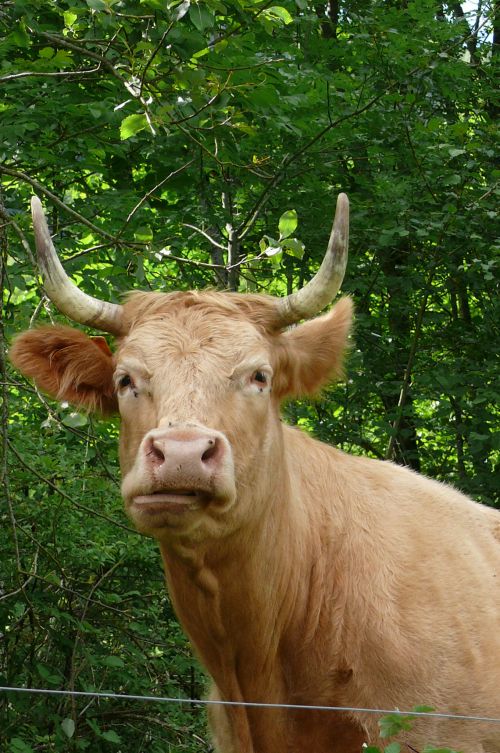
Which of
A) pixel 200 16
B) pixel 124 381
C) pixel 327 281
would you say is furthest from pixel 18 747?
pixel 200 16

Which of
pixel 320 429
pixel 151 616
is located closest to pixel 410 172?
pixel 320 429

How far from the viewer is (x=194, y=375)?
14.1 feet

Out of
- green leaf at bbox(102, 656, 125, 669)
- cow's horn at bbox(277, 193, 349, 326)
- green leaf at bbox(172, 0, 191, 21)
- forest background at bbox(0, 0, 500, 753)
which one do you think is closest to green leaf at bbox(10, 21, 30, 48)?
forest background at bbox(0, 0, 500, 753)

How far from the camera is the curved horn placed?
4543mm

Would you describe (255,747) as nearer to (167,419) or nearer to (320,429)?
(167,419)

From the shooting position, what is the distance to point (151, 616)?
7438mm

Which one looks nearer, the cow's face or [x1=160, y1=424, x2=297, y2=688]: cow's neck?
the cow's face

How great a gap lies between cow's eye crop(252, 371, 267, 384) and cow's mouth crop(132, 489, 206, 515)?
73 cm

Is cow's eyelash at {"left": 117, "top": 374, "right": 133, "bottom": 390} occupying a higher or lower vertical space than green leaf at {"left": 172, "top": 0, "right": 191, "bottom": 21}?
lower

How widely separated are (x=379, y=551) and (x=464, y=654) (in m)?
0.60

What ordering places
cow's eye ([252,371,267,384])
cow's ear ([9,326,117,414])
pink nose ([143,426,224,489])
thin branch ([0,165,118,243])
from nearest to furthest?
pink nose ([143,426,224,489]), cow's eye ([252,371,267,384]), cow's ear ([9,326,117,414]), thin branch ([0,165,118,243])

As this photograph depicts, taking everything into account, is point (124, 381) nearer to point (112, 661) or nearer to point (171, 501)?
point (171, 501)

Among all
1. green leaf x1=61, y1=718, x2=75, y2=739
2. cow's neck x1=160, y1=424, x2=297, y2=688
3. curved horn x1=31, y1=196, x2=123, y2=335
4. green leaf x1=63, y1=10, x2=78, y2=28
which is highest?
green leaf x1=63, y1=10, x2=78, y2=28

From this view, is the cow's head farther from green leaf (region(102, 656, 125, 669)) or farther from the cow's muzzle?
green leaf (region(102, 656, 125, 669))
